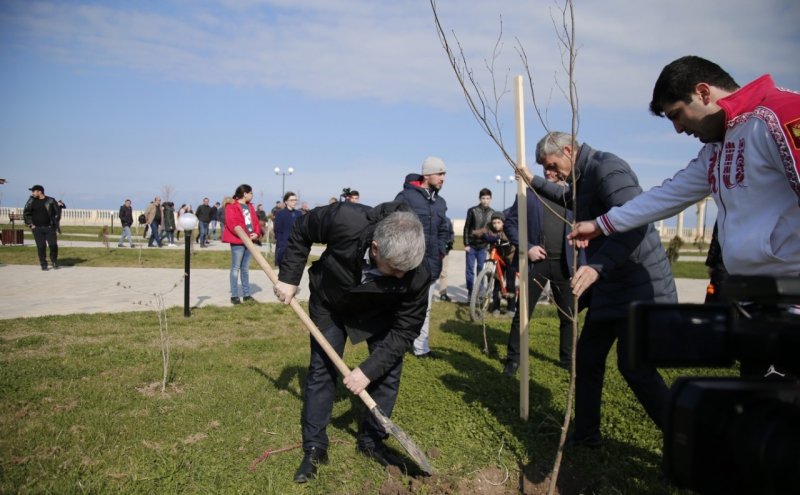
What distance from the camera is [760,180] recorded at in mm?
2225

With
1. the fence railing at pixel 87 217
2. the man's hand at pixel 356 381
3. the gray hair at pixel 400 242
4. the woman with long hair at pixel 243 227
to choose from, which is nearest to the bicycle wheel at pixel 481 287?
the woman with long hair at pixel 243 227

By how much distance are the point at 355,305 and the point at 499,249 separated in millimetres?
5597

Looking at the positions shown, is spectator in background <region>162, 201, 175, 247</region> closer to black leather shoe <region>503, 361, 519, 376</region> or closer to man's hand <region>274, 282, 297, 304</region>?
black leather shoe <region>503, 361, 519, 376</region>

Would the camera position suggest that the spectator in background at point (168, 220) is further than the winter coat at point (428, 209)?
Yes

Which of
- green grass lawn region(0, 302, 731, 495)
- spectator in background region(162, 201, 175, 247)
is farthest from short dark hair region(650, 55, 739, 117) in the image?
spectator in background region(162, 201, 175, 247)

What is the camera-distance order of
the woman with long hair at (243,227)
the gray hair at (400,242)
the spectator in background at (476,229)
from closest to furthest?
the gray hair at (400,242), the woman with long hair at (243,227), the spectator in background at (476,229)

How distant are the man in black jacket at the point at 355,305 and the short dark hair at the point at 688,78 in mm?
1357

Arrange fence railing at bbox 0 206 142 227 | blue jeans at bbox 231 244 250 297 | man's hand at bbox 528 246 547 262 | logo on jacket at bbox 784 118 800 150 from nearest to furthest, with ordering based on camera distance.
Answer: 1. logo on jacket at bbox 784 118 800 150
2. man's hand at bbox 528 246 547 262
3. blue jeans at bbox 231 244 250 297
4. fence railing at bbox 0 206 142 227

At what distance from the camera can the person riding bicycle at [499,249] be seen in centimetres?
877

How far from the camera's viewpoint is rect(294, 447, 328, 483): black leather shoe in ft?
10.9

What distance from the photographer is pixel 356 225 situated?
343 cm

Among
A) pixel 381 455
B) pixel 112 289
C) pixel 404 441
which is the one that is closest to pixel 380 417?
pixel 404 441

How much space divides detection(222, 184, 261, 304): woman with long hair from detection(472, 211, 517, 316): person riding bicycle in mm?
3915

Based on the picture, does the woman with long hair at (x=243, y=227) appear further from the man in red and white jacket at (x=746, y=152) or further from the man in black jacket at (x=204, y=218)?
the man in black jacket at (x=204, y=218)
